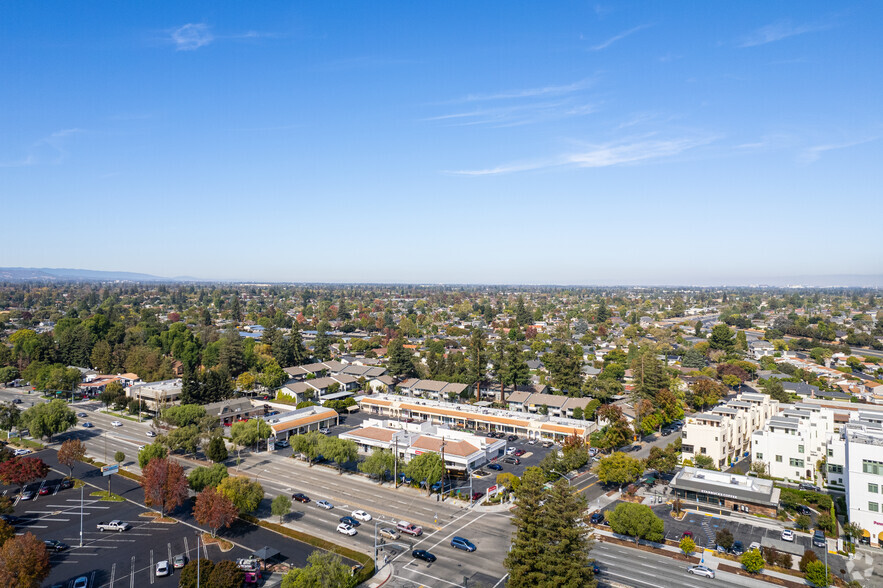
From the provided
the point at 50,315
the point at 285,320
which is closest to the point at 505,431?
the point at 285,320

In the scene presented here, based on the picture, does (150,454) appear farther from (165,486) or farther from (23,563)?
(23,563)

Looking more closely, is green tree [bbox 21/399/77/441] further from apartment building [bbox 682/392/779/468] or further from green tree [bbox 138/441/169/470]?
apartment building [bbox 682/392/779/468]

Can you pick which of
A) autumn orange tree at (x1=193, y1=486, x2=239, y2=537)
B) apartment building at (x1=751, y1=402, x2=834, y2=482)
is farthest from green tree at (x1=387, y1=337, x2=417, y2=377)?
autumn orange tree at (x1=193, y1=486, x2=239, y2=537)

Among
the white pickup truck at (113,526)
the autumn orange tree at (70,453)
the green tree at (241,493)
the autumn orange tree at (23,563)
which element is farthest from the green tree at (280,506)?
the autumn orange tree at (70,453)

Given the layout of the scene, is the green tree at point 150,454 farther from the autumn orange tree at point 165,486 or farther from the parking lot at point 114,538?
the autumn orange tree at point 165,486

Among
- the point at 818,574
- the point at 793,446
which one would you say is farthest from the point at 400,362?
the point at 818,574

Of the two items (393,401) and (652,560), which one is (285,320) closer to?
(393,401)
